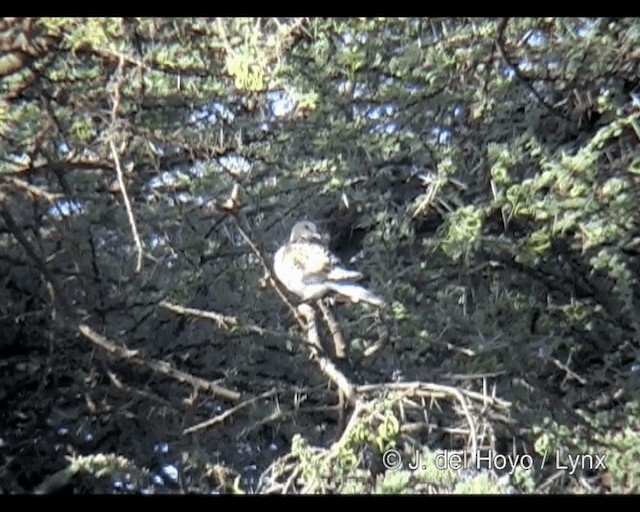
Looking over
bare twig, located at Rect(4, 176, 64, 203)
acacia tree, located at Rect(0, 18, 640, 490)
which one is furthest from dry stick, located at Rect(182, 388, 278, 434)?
bare twig, located at Rect(4, 176, 64, 203)

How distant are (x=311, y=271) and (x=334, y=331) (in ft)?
0.39

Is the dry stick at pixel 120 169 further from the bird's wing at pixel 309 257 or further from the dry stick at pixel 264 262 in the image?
the bird's wing at pixel 309 257

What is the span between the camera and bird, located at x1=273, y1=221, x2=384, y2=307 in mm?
2596

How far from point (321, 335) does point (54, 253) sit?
529 mm

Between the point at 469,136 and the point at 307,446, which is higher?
the point at 469,136

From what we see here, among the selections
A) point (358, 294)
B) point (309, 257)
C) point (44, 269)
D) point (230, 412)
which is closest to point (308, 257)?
point (309, 257)

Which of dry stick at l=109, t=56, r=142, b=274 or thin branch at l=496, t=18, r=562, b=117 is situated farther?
thin branch at l=496, t=18, r=562, b=117

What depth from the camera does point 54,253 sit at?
8.72 feet

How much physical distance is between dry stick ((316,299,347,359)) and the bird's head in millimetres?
118

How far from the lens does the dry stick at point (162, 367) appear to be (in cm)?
261

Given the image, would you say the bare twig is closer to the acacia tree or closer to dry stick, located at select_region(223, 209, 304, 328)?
the acacia tree

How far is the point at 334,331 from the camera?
2.60m
